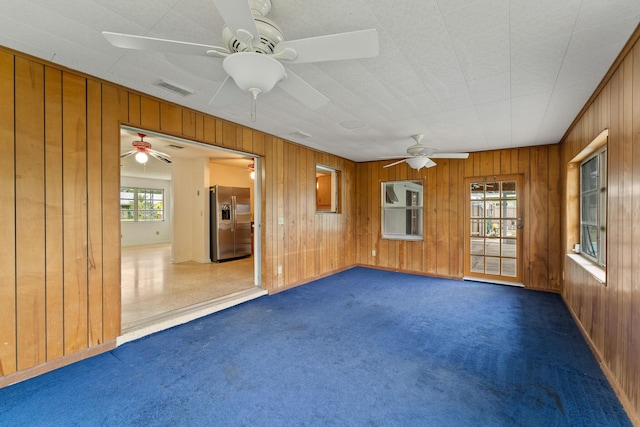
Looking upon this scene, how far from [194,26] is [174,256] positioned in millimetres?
6182

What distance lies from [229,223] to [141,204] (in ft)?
18.1

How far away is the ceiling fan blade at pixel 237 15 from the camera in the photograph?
3.68 feet

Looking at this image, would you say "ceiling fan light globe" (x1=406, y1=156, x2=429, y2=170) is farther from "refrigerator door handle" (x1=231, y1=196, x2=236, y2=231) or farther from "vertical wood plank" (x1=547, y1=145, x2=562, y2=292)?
"refrigerator door handle" (x1=231, y1=196, x2=236, y2=231)

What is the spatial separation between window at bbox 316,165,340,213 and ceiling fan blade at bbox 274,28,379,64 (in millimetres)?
4315

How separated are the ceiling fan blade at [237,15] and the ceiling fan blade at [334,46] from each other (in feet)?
0.60

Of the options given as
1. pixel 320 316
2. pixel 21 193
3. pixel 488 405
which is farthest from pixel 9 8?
pixel 488 405

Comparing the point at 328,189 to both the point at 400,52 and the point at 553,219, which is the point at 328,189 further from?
the point at 400,52

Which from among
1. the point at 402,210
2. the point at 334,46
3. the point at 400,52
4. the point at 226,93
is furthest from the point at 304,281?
the point at 334,46

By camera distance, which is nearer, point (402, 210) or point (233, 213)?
point (402, 210)

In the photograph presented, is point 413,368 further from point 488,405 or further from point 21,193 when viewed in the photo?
point 21,193

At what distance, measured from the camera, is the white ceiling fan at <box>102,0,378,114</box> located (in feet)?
4.26

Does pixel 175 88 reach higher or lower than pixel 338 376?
higher

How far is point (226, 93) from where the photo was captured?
6.75 ft

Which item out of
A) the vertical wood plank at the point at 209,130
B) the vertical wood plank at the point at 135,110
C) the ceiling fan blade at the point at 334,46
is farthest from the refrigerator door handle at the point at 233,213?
the ceiling fan blade at the point at 334,46
